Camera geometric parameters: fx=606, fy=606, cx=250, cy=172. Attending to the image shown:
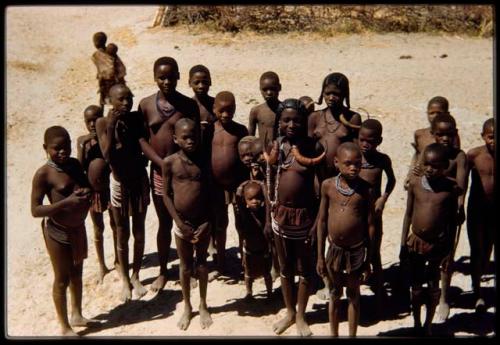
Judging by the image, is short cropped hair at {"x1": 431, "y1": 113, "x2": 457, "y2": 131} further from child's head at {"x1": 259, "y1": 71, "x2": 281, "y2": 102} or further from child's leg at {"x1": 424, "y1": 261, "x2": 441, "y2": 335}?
child's head at {"x1": 259, "y1": 71, "x2": 281, "y2": 102}

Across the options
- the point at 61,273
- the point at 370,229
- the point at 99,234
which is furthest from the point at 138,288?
the point at 370,229

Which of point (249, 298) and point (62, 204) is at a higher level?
point (62, 204)

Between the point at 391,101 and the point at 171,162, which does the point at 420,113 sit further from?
the point at 171,162

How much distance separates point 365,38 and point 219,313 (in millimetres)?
9035

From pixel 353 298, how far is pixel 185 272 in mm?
1326

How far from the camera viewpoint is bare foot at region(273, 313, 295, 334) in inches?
186

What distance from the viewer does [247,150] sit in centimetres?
469

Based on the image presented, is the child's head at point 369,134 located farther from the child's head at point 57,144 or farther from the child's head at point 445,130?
the child's head at point 57,144

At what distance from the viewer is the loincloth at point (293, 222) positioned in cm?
440

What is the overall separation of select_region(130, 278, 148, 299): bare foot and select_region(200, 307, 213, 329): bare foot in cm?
69

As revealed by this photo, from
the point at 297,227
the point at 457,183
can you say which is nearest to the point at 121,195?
the point at 297,227

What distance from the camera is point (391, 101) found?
9.48m

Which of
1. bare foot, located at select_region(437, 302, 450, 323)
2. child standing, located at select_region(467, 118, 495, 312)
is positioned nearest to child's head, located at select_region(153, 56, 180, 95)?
child standing, located at select_region(467, 118, 495, 312)

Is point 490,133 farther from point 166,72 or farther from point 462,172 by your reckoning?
point 166,72
